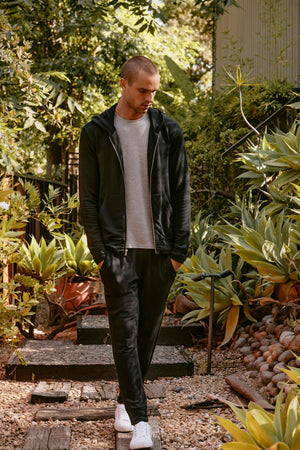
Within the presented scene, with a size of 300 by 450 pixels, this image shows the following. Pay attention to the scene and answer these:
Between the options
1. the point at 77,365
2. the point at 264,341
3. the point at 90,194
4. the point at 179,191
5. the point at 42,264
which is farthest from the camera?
the point at 42,264

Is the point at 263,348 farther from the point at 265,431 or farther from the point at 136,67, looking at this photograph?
the point at 265,431

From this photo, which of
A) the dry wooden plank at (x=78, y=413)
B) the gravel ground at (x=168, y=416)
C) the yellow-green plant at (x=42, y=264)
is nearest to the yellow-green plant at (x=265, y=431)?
the gravel ground at (x=168, y=416)

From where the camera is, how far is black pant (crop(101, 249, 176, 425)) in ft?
9.38

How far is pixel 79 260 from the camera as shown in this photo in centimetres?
628

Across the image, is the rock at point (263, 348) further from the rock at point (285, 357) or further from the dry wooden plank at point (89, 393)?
the dry wooden plank at point (89, 393)

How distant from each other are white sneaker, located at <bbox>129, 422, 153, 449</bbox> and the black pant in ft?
0.12

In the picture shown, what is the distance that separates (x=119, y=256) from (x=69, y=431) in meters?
1.01

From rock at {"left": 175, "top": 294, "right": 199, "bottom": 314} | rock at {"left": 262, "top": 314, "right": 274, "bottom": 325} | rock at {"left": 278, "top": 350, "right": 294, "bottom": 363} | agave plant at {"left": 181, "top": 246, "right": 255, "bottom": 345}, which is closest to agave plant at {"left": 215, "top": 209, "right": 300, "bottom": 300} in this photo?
agave plant at {"left": 181, "top": 246, "right": 255, "bottom": 345}

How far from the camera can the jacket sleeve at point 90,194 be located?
287cm

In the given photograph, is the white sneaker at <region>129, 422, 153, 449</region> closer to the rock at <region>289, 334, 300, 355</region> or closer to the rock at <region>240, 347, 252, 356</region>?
the rock at <region>289, 334, 300, 355</region>

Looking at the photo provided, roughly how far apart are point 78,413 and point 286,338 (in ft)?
5.46

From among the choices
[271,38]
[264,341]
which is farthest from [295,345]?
[271,38]

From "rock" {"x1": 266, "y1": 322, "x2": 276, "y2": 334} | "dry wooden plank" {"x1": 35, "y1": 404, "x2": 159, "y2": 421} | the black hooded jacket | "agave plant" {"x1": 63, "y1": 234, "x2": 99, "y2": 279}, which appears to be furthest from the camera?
"agave plant" {"x1": 63, "y1": 234, "x2": 99, "y2": 279}

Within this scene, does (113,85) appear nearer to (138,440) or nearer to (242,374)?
(242,374)
